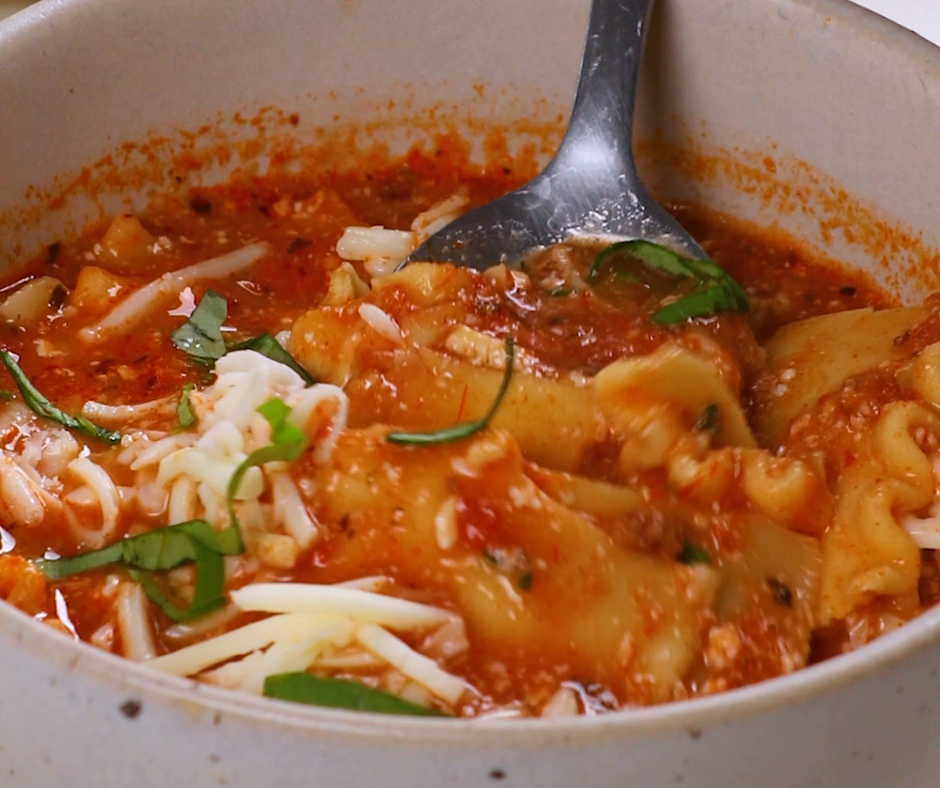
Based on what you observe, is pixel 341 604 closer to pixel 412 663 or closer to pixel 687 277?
pixel 412 663

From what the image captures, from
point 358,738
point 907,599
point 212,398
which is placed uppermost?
point 358,738

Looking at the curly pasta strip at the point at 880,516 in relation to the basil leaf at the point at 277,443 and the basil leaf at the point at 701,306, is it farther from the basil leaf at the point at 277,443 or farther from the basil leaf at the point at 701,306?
the basil leaf at the point at 277,443

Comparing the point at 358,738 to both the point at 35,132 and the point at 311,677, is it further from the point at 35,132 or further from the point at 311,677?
the point at 35,132

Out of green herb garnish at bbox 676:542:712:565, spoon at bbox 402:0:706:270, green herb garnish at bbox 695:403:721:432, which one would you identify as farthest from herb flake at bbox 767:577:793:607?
spoon at bbox 402:0:706:270

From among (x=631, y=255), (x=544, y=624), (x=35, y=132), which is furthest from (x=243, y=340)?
(x=544, y=624)

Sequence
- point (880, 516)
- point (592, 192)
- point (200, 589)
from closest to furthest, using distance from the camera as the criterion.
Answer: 1. point (200, 589)
2. point (880, 516)
3. point (592, 192)

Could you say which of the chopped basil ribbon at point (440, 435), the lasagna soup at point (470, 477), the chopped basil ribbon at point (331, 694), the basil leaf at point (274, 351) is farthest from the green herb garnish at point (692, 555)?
the basil leaf at point (274, 351)

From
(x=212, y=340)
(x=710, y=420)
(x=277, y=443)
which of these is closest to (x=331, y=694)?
(x=277, y=443)
